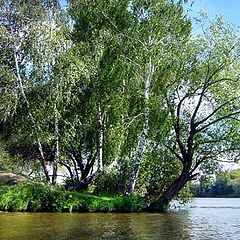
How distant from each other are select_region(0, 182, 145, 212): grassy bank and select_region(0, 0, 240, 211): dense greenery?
74cm

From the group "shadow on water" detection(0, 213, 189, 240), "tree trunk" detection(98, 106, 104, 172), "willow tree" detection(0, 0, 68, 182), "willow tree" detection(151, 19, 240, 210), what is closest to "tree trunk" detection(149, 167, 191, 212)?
"willow tree" detection(151, 19, 240, 210)

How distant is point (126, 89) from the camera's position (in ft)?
98.9

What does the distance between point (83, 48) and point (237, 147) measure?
11918 mm

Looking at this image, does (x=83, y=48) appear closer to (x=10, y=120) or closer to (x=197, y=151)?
(x=10, y=120)

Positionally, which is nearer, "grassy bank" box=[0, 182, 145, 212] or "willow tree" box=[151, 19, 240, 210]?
"grassy bank" box=[0, 182, 145, 212]

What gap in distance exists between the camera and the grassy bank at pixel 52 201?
26.7 m

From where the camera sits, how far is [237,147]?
31.2 metres

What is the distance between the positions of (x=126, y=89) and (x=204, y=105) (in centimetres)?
571

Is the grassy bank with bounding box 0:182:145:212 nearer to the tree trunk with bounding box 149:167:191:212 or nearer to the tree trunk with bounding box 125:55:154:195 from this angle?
the tree trunk with bounding box 125:55:154:195

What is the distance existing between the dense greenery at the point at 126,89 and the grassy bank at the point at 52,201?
736 mm

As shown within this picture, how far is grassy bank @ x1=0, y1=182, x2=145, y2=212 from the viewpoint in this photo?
2673 centimetres

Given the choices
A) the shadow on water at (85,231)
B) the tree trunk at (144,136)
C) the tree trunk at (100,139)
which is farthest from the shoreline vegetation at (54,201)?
the shadow on water at (85,231)

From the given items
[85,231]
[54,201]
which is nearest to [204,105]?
[54,201]

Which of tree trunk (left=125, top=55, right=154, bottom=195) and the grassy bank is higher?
tree trunk (left=125, top=55, right=154, bottom=195)
